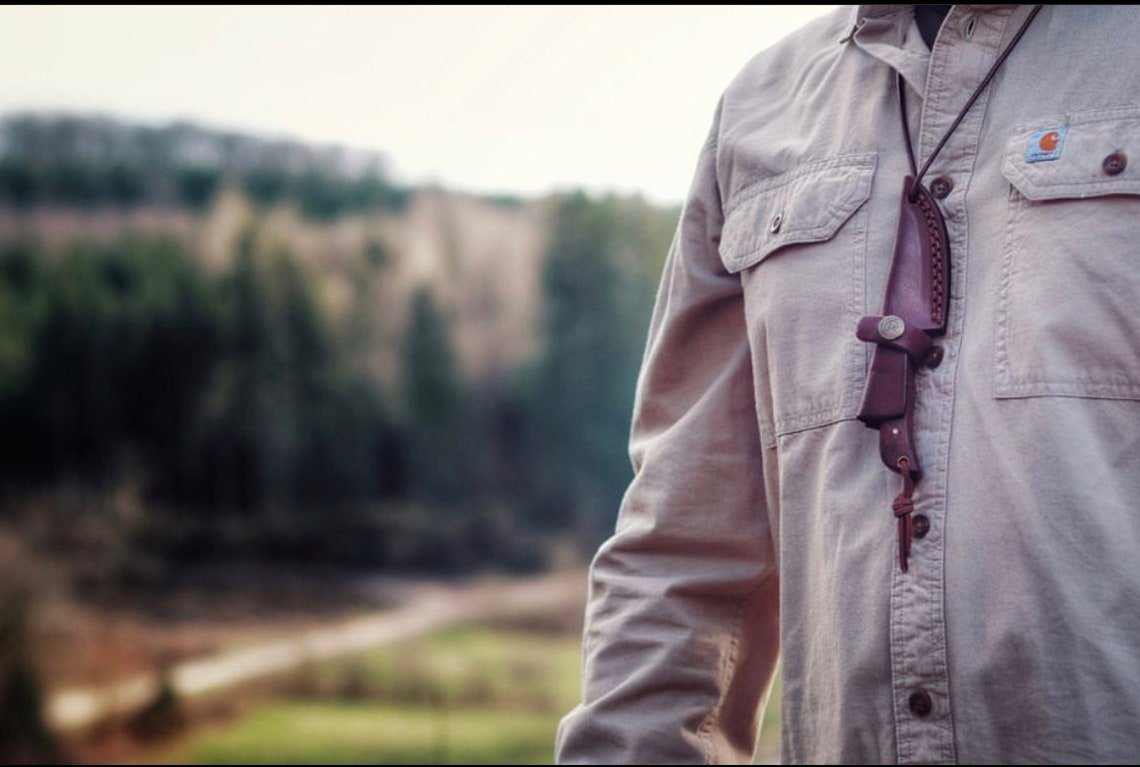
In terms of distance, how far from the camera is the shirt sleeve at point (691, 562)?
37.6 inches

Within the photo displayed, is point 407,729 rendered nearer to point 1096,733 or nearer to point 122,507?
point 122,507

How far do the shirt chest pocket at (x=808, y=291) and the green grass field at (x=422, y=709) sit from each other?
249 centimetres

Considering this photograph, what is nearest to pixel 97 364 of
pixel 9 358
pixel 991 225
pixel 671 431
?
pixel 9 358

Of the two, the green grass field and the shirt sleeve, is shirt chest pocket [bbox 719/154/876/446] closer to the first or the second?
the shirt sleeve

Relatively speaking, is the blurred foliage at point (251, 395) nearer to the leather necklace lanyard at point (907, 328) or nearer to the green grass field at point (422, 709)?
the green grass field at point (422, 709)

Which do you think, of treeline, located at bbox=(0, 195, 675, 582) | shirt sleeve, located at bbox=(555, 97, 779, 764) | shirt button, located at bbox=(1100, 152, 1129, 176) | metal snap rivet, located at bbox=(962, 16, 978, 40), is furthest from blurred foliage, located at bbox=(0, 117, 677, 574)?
shirt button, located at bbox=(1100, 152, 1129, 176)

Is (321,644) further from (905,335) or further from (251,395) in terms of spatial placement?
(905,335)

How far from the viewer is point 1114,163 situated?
78cm

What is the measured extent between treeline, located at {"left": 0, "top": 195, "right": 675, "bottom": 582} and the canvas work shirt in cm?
279

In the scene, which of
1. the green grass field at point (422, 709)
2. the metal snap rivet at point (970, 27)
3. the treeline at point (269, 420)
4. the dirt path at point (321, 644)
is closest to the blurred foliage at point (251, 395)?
the treeline at point (269, 420)

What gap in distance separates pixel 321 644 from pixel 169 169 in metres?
1.92

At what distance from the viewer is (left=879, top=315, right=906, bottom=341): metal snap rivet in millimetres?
815

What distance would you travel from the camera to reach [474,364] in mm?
4066

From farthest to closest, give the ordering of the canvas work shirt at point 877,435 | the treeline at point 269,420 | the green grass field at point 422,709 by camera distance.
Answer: the treeline at point 269,420, the green grass field at point 422,709, the canvas work shirt at point 877,435
